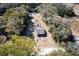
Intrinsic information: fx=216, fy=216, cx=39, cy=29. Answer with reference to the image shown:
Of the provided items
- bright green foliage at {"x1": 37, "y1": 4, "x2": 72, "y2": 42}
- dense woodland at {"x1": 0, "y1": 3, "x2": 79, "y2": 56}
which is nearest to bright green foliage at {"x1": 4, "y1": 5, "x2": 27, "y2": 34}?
dense woodland at {"x1": 0, "y1": 3, "x2": 79, "y2": 56}

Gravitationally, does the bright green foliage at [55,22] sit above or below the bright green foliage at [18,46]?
above

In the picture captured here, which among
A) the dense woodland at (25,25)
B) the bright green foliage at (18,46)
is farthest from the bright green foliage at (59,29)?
the bright green foliage at (18,46)

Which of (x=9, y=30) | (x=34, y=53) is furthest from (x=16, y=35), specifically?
(x=34, y=53)

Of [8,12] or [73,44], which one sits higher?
[8,12]

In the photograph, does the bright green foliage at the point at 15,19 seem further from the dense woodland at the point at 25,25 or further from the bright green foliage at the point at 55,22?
the bright green foliage at the point at 55,22

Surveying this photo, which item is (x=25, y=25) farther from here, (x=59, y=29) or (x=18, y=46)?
(x=59, y=29)

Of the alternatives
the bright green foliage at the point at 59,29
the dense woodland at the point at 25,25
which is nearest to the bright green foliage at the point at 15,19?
the dense woodland at the point at 25,25

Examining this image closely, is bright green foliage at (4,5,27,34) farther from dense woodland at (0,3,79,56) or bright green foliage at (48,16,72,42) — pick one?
bright green foliage at (48,16,72,42)

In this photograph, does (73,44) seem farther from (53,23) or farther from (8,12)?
(8,12)
